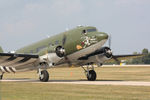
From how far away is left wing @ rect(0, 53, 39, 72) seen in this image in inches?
1116

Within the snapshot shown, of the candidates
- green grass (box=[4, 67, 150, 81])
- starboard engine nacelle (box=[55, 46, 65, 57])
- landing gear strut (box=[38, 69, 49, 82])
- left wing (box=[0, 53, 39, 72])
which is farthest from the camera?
green grass (box=[4, 67, 150, 81])

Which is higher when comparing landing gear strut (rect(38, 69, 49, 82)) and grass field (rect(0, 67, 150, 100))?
landing gear strut (rect(38, 69, 49, 82))

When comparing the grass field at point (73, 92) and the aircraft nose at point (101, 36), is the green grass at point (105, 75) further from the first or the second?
the grass field at point (73, 92)

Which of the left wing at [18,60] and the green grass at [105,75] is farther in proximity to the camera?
the green grass at [105,75]

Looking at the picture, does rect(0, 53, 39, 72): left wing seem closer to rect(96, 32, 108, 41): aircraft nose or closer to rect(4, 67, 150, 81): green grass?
rect(96, 32, 108, 41): aircraft nose

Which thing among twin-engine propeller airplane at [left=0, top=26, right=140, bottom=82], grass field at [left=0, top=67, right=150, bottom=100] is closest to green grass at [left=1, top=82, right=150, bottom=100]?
grass field at [left=0, top=67, right=150, bottom=100]

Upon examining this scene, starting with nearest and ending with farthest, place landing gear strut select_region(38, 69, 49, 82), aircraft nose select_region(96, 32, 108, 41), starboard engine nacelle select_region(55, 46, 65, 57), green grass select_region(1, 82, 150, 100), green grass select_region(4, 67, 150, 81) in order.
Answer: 1. green grass select_region(1, 82, 150, 100)
2. aircraft nose select_region(96, 32, 108, 41)
3. starboard engine nacelle select_region(55, 46, 65, 57)
4. landing gear strut select_region(38, 69, 49, 82)
5. green grass select_region(4, 67, 150, 81)

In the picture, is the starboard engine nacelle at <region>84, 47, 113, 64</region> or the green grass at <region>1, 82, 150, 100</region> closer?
the green grass at <region>1, 82, 150, 100</region>

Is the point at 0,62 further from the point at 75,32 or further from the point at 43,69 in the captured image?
the point at 75,32

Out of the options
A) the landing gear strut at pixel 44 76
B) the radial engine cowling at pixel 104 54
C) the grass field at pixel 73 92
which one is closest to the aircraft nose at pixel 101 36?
the radial engine cowling at pixel 104 54

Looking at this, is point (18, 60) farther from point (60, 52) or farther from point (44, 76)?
point (60, 52)

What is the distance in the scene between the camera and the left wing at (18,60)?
28.3 meters

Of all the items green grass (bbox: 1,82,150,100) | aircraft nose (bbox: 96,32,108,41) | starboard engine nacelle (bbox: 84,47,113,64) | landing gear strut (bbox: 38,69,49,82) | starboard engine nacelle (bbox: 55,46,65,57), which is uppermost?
aircraft nose (bbox: 96,32,108,41)

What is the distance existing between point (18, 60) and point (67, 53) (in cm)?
510
